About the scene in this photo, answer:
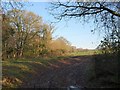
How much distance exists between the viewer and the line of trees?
31828mm

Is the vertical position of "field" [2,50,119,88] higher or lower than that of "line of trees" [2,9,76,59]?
lower

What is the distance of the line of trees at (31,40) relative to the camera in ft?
104

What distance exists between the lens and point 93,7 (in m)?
13.4

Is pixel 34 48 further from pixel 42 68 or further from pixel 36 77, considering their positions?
pixel 36 77

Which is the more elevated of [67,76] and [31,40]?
[31,40]

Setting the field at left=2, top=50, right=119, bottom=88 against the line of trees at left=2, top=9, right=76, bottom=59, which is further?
the line of trees at left=2, top=9, right=76, bottom=59

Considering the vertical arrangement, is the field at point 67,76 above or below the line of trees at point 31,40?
below

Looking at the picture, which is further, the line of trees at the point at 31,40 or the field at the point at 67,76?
the line of trees at the point at 31,40

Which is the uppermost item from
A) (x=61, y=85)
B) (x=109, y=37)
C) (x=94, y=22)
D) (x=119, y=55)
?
(x=94, y=22)

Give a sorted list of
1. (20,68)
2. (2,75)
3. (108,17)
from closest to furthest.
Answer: (108,17) → (2,75) → (20,68)

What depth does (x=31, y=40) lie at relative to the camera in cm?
3447

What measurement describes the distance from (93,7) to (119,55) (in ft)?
14.5

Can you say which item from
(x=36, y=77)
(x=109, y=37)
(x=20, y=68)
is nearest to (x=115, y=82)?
(x=109, y=37)

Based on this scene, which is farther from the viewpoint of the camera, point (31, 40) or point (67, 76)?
point (31, 40)
